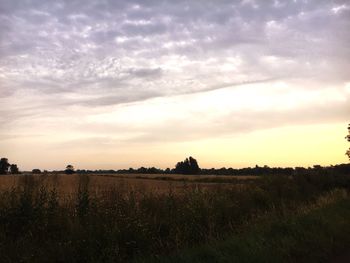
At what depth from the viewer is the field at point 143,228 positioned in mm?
10289

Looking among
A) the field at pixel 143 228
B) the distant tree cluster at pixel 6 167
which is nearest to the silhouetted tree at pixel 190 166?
the distant tree cluster at pixel 6 167

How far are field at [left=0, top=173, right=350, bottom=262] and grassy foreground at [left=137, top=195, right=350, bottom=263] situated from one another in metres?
0.02

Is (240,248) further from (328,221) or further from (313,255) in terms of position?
(328,221)

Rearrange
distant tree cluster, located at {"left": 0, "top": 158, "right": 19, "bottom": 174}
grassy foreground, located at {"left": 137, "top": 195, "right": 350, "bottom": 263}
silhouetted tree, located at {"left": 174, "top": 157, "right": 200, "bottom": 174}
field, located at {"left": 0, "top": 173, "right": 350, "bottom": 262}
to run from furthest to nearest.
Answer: silhouetted tree, located at {"left": 174, "top": 157, "right": 200, "bottom": 174}
distant tree cluster, located at {"left": 0, "top": 158, "right": 19, "bottom": 174}
field, located at {"left": 0, "top": 173, "right": 350, "bottom": 262}
grassy foreground, located at {"left": 137, "top": 195, "right": 350, "bottom": 263}


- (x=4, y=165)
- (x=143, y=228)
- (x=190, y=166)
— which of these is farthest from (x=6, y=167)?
(x=143, y=228)

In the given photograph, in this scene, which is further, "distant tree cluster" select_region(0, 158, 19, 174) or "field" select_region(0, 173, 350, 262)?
"distant tree cluster" select_region(0, 158, 19, 174)

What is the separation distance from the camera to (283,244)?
10.7 metres

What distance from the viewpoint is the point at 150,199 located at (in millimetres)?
16281

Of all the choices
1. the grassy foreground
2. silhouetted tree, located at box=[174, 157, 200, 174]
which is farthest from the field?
silhouetted tree, located at box=[174, 157, 200, 174]

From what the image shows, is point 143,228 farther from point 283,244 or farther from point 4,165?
point 4,165

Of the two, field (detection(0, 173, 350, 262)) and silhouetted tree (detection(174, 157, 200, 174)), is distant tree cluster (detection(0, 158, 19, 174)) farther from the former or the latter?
field (detection(0, 173, 350, 262))

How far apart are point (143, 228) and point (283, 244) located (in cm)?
401

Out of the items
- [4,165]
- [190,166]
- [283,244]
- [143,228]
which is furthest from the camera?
[190,166]

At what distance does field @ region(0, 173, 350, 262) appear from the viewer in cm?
1029
